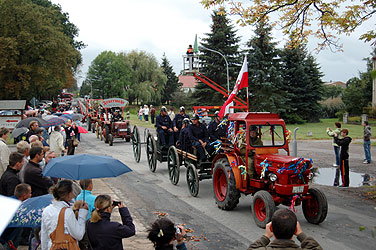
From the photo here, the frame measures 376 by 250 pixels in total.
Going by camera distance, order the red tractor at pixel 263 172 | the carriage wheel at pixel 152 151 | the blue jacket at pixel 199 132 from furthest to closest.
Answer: the carriage wheel at pixel 152 151
the blue jacket at pixel 199 132
the red tractor at pixel 263 172

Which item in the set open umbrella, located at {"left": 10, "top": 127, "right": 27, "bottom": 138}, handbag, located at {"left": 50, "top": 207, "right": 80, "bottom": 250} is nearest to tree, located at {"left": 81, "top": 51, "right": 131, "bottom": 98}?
open umbrella, located at {"left": 10, "top": 127, "right": 27, "bottom": 138}

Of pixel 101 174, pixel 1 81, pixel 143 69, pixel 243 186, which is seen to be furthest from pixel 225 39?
pixel 101 174

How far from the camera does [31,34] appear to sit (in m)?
29.5

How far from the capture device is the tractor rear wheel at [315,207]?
715 centimetres

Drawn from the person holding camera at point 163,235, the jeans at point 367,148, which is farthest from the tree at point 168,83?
the person holding camera at point 163,235

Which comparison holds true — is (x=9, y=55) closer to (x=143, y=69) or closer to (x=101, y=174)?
(x=101, y=174)

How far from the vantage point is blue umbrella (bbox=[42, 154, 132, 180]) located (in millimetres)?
4867

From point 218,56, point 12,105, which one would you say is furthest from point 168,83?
point 12,105

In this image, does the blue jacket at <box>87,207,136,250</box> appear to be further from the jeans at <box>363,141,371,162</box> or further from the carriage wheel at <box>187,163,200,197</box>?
the jeans at <box>363,141,371,162</box>

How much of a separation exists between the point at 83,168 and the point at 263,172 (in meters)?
3.83

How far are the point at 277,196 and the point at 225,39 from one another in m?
37.3

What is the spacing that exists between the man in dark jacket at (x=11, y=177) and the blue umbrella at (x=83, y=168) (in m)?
1.05

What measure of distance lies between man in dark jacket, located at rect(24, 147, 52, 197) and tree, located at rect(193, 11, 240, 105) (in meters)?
37.2

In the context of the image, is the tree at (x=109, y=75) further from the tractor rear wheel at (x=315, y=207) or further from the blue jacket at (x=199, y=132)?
the tractor rear wheel at (x=315, y=207)
